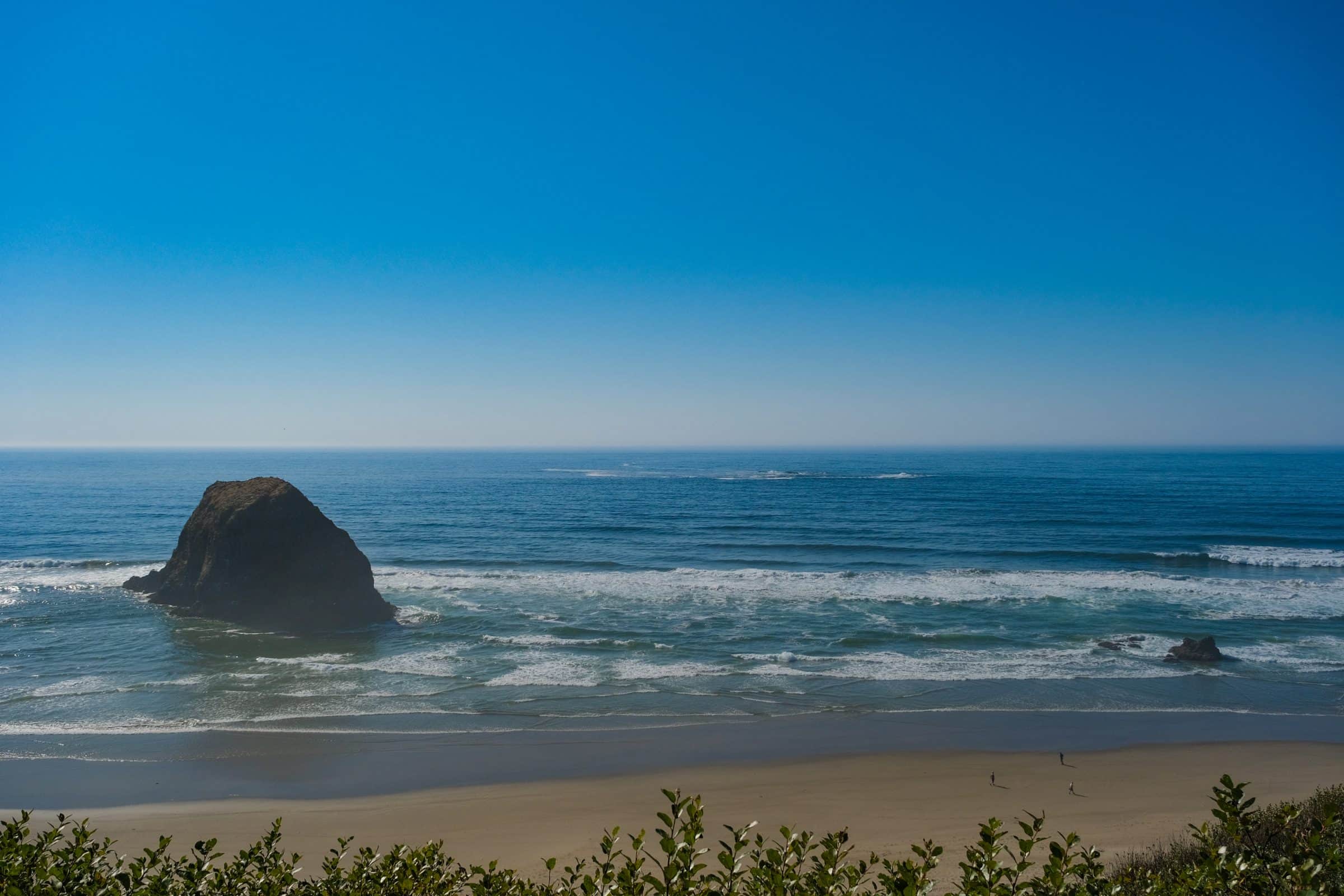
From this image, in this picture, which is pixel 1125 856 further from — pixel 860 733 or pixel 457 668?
pixel 457 668

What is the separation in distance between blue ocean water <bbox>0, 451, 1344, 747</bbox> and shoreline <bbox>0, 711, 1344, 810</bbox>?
0.74 m

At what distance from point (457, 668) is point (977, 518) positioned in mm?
45590

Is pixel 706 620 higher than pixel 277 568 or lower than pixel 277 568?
lower

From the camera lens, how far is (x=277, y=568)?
28156mm

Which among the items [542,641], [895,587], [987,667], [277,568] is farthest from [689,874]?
[895,587]

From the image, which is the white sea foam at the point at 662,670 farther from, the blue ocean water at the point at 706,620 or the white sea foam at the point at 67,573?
the white sea foam at the point at 67,573

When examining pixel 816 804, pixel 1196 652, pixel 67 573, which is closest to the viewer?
pixel 816 804

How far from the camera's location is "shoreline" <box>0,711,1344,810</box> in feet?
49.0

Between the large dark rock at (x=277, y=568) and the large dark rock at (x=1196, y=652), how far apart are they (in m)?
27.9

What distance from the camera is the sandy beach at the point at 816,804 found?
12836 millimetres

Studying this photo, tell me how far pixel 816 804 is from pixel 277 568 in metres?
23.4

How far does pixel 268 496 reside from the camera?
1125 inches

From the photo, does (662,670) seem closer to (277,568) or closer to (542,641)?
(542,641)

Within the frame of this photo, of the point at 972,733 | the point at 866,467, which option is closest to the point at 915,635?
the point at 972,733
